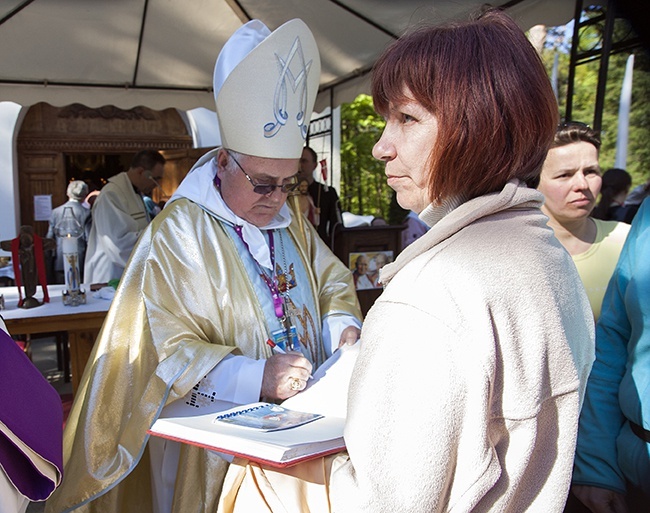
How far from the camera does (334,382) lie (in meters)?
1.63

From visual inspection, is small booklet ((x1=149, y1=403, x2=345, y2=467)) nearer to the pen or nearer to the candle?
the pen

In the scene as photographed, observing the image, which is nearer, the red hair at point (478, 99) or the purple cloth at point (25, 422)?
the red hair at point (478, 99)

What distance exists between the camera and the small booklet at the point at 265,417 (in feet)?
4.16

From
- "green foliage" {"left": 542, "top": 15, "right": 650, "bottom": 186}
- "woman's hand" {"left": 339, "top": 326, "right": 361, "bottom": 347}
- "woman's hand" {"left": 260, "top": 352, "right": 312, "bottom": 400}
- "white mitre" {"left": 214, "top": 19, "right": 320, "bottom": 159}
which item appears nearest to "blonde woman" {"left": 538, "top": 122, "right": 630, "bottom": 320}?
"woman's hand" {"left": 339, "top": 326, "right": 361, "bottom": 347}

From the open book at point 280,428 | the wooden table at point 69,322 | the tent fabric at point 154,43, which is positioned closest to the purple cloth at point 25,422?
the open book at point 280,428

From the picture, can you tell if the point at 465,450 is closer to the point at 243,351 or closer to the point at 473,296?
the point at 473,296

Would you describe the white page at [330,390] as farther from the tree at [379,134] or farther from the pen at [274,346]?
the tree at [379,134]

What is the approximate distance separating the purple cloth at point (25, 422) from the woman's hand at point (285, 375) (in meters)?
0.66

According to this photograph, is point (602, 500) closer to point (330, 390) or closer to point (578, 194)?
point (330, 390)

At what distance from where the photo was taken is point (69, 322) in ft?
11.3

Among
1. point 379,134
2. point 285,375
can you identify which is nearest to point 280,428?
point 285,375

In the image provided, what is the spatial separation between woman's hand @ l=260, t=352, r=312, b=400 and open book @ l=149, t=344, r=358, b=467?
0.06 meters

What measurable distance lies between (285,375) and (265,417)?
1.30 ft

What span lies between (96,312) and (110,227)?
2313 mm
